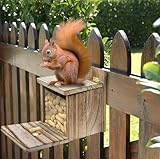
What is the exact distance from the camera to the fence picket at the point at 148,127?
1515 mm

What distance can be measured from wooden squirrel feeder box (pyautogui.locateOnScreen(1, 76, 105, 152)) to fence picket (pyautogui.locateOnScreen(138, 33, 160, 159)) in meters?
0.25

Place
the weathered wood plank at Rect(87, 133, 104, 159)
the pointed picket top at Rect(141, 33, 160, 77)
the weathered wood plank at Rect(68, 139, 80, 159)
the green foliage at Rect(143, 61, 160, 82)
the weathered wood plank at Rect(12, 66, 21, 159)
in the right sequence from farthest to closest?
1. the weathered wood plank at Rect(12, 66, 21, 159)
2. the weathered wood plank at Rect(68, 139, 80, 159)
3. the weathered wood plank at Rect(87, 133, 104, 159)
4. the pointed picket top at Rect(141, 33, 160, 77)
5. the green foliage at Rect(143, 61, 160, 82)

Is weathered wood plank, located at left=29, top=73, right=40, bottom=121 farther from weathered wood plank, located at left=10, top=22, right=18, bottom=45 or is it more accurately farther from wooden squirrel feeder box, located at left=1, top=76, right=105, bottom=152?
wooden squirrel feeder box, located at left=1, top=76, right=105, bottom=152

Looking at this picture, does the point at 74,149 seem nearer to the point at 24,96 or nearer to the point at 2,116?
the point at 24,96

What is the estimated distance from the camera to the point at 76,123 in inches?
68.1

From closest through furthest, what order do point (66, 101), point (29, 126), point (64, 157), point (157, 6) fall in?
point (66, 101) → point (29, 126) → point (64, 157) → point (157, 6)

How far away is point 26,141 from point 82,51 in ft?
1.36

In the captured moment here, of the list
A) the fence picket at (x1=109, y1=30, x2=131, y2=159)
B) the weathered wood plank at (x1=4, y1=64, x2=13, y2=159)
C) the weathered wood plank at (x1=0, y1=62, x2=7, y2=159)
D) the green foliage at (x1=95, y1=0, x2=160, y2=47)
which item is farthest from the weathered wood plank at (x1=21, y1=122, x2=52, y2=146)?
the green foliage at (x1=95, y1=0, x2=160, y2=47)

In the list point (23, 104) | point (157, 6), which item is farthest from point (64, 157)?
point (157, 6)

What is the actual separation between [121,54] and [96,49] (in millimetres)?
181

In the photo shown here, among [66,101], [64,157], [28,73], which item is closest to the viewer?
[66,101]

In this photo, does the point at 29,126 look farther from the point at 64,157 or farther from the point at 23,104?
the point at 23,104

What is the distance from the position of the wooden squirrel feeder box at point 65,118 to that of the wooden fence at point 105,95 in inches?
2.4

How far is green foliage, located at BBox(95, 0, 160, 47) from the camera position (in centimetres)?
991
